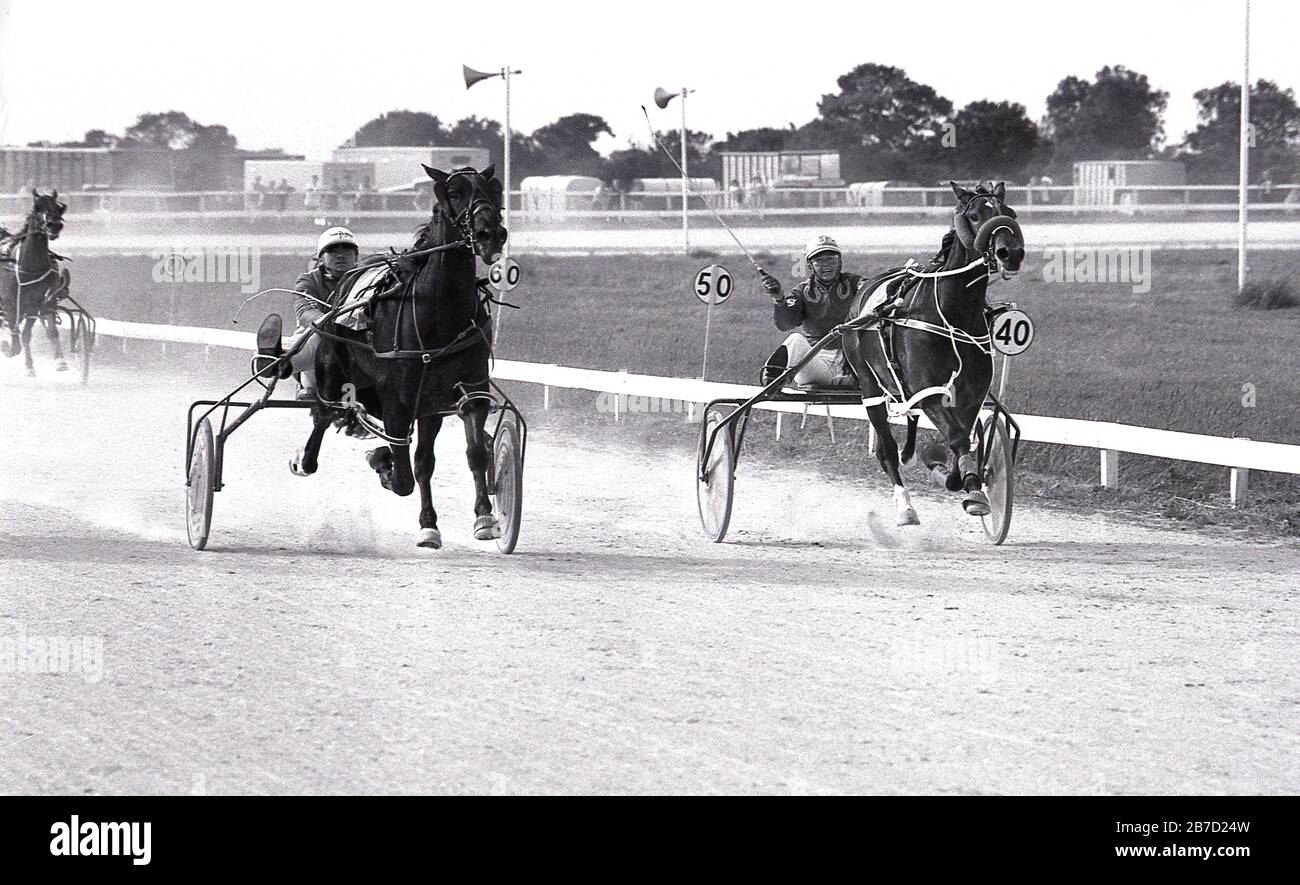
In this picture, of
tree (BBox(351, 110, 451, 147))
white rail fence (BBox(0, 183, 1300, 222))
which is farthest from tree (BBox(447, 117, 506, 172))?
white rail fence (BBox(0, 183, 1300, 222))

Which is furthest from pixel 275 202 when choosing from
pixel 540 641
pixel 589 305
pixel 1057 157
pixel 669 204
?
pixel 540 641

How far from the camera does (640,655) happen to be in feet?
22.3

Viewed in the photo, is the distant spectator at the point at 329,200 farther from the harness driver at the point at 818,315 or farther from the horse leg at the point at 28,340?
the harness driver at the point at 818,315

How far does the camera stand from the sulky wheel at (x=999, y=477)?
949 centimetres

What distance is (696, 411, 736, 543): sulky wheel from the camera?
32.1 feet

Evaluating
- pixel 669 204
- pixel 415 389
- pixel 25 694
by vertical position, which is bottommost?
pixel 25 694

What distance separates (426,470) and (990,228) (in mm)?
3107

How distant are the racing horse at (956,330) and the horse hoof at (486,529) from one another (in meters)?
2.27

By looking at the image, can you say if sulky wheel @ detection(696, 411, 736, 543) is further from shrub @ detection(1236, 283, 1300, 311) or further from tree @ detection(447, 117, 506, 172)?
tree @ detection(447, 117, 506, 172)

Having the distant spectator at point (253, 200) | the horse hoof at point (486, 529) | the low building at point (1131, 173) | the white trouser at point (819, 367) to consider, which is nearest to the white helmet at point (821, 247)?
the white trouser at point (819, 367)

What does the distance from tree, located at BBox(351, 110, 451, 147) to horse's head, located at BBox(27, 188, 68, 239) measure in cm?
4841

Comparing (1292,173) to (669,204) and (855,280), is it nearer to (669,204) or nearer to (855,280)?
(669,204)

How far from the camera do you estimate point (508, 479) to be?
30.5ft

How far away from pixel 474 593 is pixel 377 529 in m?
2.19
